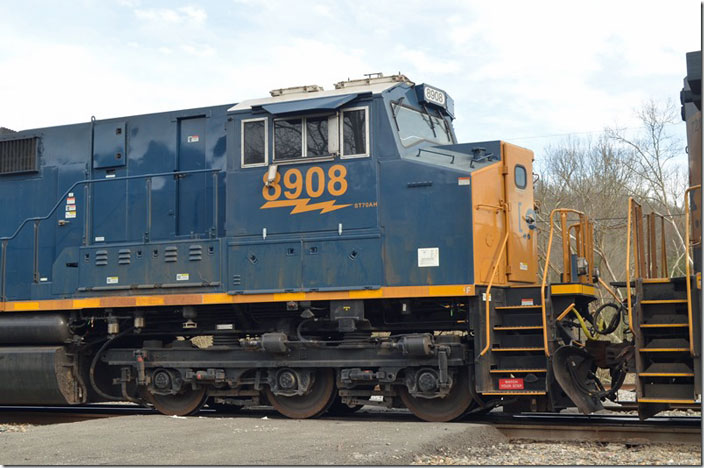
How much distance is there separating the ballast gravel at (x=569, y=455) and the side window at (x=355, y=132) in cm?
400

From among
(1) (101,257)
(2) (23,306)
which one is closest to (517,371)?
(1) (101,257)

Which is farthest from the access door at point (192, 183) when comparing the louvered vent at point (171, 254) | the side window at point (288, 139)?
the side window at point (288, 139)

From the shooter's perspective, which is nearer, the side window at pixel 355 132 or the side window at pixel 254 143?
the side window at pixel 355 132

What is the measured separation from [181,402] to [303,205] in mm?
3431

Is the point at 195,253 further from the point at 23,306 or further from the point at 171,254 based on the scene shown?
the point at 23,306

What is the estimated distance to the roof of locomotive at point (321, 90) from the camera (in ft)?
35.0

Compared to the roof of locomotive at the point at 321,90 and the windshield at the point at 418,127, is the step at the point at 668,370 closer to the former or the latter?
the windshield at the point at 418,127

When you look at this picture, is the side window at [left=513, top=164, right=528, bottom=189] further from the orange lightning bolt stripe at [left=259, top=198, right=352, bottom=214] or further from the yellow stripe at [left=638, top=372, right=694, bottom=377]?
the yellow stripe at [left=638, top=372, right=694, bottom=377]

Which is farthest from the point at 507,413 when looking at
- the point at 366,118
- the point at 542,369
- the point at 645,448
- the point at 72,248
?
the point at 72,248

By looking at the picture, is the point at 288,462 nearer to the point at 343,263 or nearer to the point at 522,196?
the point at 343,263

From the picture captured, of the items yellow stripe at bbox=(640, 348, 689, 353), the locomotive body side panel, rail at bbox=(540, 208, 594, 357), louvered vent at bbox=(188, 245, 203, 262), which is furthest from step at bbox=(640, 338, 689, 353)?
louvered vent at bbox=(188, 245, 203, 262)

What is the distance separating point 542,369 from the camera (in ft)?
31.7

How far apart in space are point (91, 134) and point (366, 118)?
16.2 feet

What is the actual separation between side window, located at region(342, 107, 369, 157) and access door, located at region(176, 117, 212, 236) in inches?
95.9
